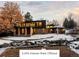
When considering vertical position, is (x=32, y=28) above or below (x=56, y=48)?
above

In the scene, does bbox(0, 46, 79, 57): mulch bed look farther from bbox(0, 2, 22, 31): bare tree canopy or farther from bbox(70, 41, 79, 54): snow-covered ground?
bbox(0, 2, 22, 31): bare tree canopy

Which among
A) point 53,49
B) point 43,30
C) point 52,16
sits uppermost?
point 52,16

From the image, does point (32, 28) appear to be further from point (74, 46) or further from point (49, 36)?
point (74, 46)

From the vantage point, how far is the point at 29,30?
1562 millimetres

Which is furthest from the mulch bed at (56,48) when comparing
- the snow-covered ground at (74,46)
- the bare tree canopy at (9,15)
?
the bare tree canopy at (9,15)

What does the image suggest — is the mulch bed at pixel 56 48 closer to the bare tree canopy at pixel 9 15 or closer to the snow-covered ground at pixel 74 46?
the snow-covered ground at pixel 74 46

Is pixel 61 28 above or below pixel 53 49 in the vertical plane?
above

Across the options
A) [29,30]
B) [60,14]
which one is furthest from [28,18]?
[60,14]

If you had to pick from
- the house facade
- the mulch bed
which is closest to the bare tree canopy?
the house facade

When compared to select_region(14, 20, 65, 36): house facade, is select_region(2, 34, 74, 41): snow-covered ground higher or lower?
lower

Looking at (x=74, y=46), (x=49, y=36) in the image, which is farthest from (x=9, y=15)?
(x=74, y=46)

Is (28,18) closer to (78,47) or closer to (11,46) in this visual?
(11,46)

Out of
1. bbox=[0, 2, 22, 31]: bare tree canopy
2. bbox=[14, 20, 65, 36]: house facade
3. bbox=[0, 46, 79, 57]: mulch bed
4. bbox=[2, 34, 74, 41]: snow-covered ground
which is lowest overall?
bbox=[0, 46, 79, 57]: mulch bed

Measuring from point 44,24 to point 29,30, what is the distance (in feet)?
0.40
